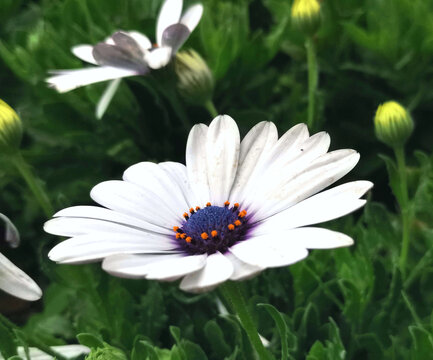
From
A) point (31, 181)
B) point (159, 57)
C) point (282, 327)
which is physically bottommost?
point (282, 327)

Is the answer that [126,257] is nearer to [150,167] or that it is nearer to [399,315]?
[150,167]

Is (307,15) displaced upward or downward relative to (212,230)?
upward

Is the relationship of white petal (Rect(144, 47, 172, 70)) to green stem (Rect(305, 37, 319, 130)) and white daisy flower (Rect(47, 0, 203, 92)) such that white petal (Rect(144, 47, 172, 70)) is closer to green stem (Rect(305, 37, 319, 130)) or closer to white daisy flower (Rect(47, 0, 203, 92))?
white daisy flower (Rect(47, 0, 203, 92))

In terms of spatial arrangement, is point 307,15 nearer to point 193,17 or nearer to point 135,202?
point 193,17

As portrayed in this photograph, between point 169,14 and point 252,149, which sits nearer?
point 252,149

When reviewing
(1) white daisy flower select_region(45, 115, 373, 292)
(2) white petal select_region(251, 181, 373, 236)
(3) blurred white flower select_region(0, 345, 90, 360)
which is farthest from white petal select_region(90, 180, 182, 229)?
(3) blurred white flower select_region(0, 345, 90, 360)

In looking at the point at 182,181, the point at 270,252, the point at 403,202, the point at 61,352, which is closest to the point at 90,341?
the point at 61,352
